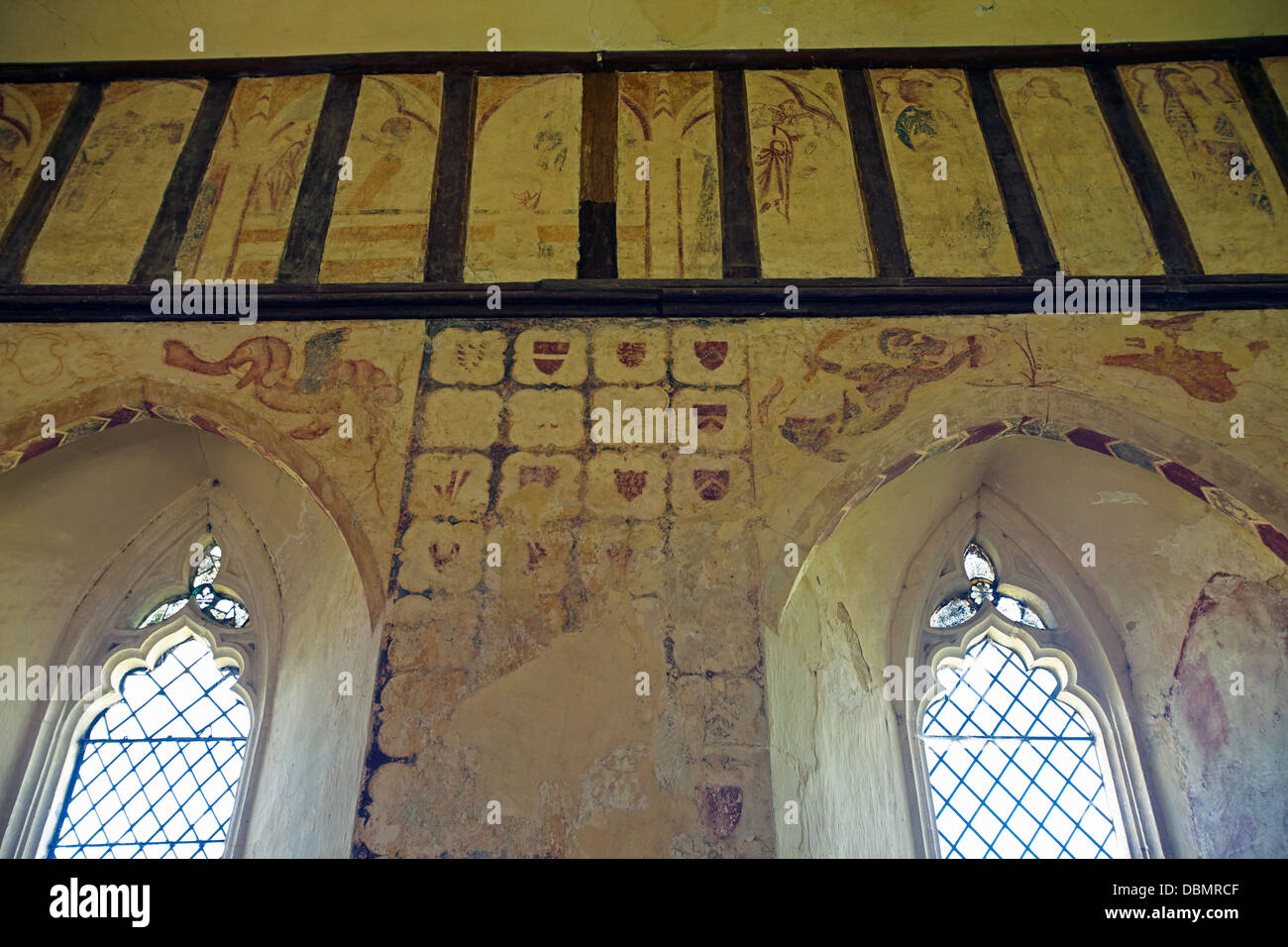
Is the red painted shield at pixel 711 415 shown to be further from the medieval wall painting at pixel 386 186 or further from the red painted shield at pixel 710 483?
the medieval wall painting at pixel 386 186

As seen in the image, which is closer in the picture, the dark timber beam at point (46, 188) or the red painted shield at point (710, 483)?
the red painted shield at point (710, 483)

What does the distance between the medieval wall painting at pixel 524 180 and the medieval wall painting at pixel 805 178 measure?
2.94ft

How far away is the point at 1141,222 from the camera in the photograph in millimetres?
5582

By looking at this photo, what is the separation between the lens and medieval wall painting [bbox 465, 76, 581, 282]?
5527mm

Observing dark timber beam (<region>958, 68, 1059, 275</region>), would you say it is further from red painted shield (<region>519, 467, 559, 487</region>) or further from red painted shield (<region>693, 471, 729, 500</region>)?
red painted shield (<region>519, 467, 559, 487</region>)

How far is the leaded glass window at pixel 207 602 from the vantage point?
5.84m

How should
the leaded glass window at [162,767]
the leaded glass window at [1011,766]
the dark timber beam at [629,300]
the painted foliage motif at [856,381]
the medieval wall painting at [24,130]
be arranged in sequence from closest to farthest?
the painted foliage motif at [856,381] < the leaded glass window at [1011,766] < the leaded glass window at [162,767] < the dark timber beam at [629,300] < the medieval wall painting at [24,130]

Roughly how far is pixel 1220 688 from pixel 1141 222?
6.92 feet

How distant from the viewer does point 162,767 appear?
215 inches

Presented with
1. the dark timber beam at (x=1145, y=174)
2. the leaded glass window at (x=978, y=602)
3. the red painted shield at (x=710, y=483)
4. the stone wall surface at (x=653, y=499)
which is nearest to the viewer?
the stone wall surface at (x=653, y=499)

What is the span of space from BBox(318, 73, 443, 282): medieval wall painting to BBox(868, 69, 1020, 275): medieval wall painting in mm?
2245

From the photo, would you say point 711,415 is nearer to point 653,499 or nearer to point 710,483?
point 710,483

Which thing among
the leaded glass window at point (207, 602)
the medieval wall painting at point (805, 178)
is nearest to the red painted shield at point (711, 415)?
the medieval wall painting at point (805, 178)

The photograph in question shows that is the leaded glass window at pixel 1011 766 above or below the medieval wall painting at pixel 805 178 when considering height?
below
